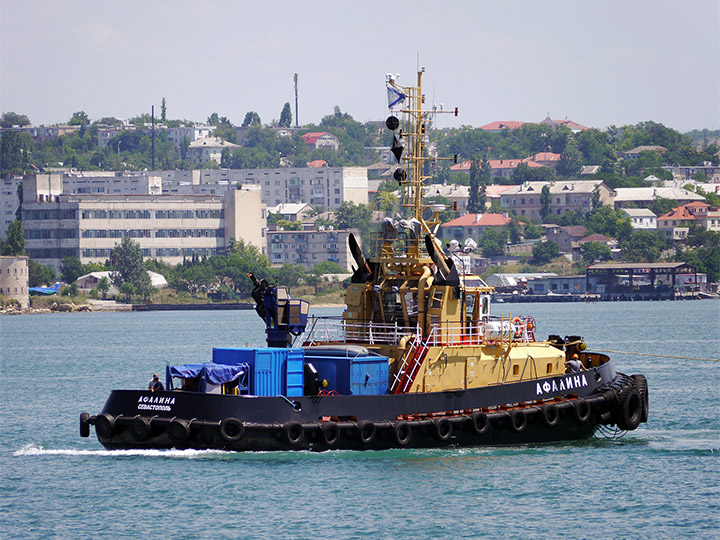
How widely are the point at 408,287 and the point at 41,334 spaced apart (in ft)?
232

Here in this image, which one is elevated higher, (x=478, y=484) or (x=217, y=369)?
(x=217, y=369)

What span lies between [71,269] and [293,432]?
12520cm

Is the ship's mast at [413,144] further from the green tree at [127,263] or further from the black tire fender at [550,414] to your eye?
the green tree at [127,263]

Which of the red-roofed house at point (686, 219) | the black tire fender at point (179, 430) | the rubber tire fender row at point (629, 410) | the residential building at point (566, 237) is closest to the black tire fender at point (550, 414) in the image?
the rubber tire fender row at point (629, 410)

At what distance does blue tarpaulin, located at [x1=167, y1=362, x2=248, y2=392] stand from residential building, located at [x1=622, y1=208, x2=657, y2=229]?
163939 millimetres

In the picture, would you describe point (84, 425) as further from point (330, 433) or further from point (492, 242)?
point (492, 242)

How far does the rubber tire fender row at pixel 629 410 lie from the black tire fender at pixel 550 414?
2.38 meters

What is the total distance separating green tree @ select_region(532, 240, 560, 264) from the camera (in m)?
175

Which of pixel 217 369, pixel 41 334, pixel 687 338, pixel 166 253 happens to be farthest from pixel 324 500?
pixel 166 253

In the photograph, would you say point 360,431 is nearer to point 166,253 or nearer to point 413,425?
point 413,425

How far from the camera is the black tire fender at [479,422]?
1233 inches

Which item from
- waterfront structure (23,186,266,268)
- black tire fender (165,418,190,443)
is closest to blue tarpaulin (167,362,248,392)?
black tire fender (165,418,190,443)

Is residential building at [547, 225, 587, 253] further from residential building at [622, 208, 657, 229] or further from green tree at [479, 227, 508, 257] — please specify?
residential building at [622, 208, 657, 229]

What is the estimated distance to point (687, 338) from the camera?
80938 mm
